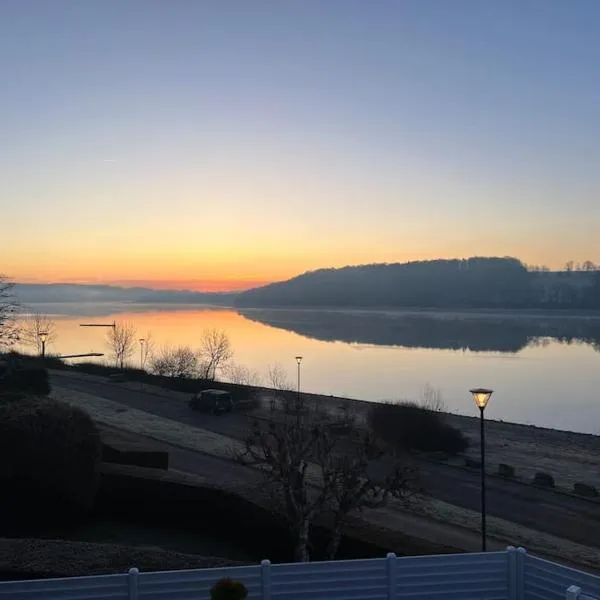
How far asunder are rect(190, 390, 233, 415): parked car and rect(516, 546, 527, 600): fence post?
25425 millimetres

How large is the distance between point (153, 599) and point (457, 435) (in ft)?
75.0

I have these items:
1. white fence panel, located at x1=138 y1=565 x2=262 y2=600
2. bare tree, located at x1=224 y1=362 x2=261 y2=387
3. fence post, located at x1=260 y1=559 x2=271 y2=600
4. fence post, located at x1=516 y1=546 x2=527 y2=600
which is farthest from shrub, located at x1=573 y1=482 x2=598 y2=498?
bare tree, located at x1=224 y1=362 x2=261 y2=387

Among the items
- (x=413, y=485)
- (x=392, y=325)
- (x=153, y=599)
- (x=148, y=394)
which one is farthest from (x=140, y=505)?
(x=392, y=325)

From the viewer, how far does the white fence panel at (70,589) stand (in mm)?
7137

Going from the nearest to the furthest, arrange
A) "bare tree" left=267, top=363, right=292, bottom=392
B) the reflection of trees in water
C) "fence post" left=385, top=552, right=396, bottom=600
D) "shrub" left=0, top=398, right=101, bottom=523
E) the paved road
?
"fence post" left=385, top=552, right=396, bottom=600 → "shrub" left=0, top=398, right=101, bottom=523 → the paved road → "bare tree" left=267, top=363, right=292, bottom=392 → the reflection of trees in water

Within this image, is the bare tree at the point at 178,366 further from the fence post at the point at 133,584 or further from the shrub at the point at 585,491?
the fence post at the point at 133,584

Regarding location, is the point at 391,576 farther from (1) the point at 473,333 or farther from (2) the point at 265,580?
(1) the point at 473,333

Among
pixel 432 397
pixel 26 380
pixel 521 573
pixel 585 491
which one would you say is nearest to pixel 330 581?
pixel 521 573

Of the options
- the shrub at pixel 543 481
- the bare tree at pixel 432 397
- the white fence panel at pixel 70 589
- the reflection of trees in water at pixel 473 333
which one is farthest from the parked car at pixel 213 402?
the reflection of trees in water at pixel 473 333

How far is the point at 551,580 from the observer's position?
309 inches

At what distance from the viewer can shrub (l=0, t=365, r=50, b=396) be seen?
77.9ft

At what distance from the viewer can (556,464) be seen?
2681 cm

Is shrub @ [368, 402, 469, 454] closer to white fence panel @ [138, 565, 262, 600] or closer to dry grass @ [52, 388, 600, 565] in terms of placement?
dry grass @ [52, 388, 600, 565]

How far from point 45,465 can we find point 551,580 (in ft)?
30.5
